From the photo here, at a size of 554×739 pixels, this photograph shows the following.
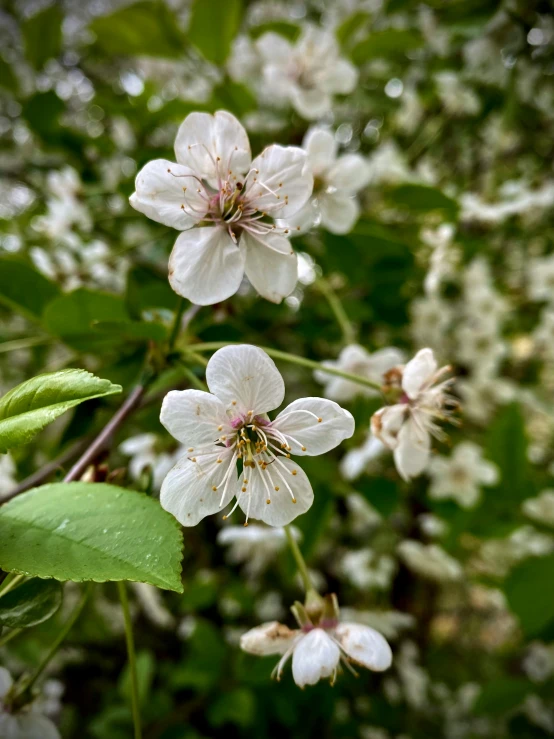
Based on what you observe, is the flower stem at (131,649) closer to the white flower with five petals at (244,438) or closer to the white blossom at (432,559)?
the white flower with five petals at (244,438)

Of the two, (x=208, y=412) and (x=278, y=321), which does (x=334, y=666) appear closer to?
(x=208, y=412)

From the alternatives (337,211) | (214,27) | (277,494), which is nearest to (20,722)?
(277,494)

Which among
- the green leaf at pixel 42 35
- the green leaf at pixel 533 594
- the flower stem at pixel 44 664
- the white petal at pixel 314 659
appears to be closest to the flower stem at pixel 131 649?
the flower stem at pixel 44 664

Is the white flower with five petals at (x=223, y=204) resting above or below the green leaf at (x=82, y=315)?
above

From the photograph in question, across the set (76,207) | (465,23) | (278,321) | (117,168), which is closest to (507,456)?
(278,321)

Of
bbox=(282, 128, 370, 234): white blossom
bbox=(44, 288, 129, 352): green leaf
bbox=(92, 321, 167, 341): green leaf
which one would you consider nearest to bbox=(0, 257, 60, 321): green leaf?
bbox=(44, 288, 129, 352): green leaf

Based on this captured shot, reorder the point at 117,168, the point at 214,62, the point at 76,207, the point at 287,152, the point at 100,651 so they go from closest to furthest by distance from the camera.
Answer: the point at 287,152 → the point at 214,62 → the point at 76,207 → the point at 117,168 → the point at 100,651

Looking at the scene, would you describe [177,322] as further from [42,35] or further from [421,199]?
[42,35]
